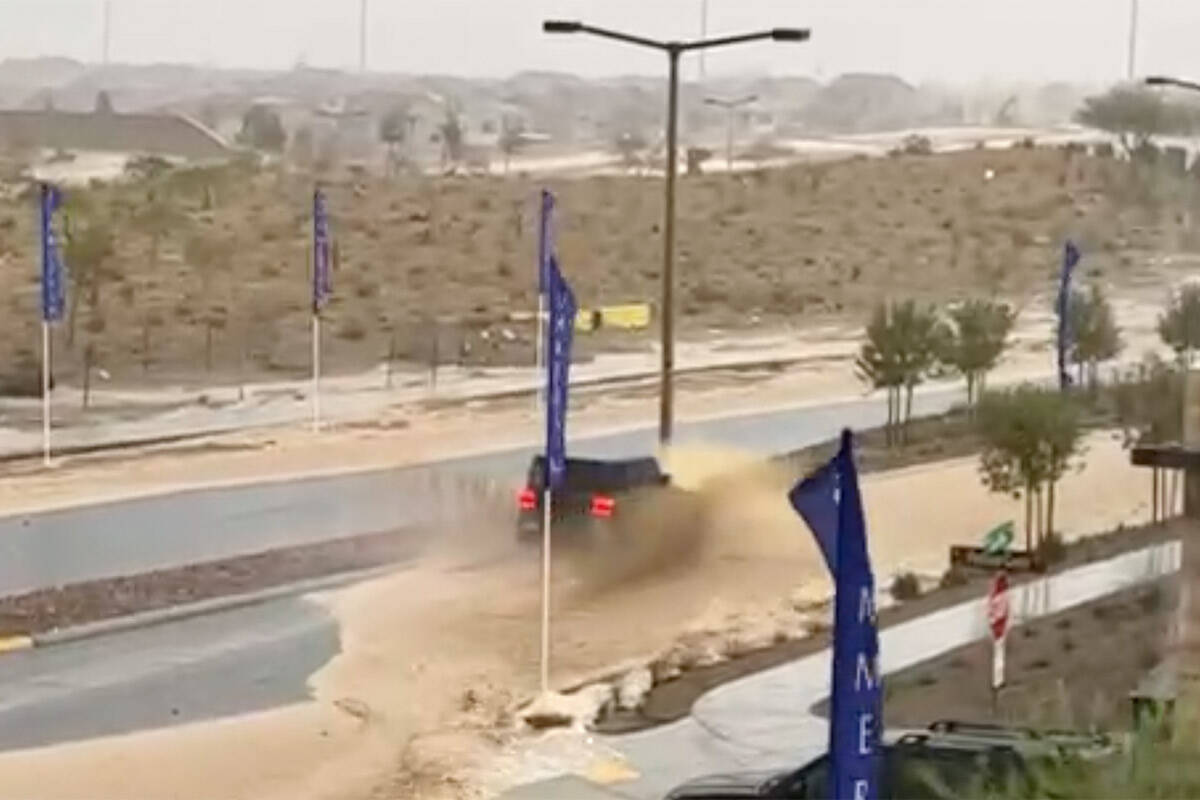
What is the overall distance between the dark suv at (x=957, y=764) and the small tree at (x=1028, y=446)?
48cm

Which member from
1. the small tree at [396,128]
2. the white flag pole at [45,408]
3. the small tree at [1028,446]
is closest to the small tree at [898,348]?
the small tree at [1028,446]

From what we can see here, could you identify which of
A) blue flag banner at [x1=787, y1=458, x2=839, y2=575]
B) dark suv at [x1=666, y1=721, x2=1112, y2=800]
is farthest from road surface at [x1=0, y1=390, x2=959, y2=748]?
blue flag banner at [x1=787, y1=458, x2=839, y2=575]

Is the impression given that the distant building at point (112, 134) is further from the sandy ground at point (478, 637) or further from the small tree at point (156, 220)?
the sandy ground at point (478, 637)

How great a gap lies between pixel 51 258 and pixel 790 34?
113 centimetres

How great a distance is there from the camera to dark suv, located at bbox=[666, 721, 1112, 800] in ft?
10.4

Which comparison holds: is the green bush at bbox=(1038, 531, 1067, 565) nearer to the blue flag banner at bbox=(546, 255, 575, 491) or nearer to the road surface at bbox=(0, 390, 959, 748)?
the road surface at bbox=(0, 390, 959, 748)

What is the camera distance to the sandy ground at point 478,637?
12.4 feet

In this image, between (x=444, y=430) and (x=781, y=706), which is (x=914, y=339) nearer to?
(x=781, y=706)

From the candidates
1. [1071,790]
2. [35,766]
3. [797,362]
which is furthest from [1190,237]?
[35,766]

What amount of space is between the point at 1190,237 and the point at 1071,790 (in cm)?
112

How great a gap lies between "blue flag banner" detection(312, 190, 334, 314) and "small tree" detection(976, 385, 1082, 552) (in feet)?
3.16

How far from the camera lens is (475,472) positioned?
4.02 m

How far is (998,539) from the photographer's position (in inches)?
154

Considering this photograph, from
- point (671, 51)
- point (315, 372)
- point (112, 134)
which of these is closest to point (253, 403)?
point (315, 372)
